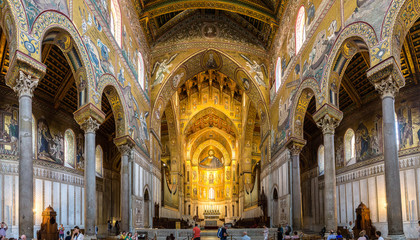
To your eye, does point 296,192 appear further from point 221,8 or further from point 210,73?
point 210,73

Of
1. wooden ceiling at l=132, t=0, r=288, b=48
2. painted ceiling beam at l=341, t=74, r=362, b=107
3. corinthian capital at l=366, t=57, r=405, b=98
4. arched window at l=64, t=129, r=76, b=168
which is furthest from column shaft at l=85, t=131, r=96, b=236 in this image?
painted ceiling beam at l=341, t=74, r=362, b=107

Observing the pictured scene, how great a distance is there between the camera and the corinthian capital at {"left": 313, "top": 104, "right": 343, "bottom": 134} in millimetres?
16281

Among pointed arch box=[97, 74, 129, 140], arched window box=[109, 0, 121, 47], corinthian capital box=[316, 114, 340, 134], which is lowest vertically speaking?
corinthian capital box=[316, 114, 340, 134]

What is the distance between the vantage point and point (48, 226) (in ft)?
65.7

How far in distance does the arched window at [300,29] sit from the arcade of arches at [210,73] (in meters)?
0.11

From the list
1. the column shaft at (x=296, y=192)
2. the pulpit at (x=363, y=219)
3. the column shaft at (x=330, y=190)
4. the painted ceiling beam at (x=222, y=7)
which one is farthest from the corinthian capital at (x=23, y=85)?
the pulpit at (x=363, y=219)

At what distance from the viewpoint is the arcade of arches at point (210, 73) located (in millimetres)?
12164

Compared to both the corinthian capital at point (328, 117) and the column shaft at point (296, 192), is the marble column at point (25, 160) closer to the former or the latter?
the corinthian capital at point (328, 117)

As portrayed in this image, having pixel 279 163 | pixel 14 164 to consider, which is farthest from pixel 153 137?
pixel 14 164

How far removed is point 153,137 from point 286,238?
15469mm

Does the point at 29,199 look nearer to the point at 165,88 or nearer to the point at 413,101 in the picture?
the point at 413,101

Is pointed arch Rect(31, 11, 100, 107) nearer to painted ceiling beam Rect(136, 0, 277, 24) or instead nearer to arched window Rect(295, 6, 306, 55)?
arched window Rect(295, 6, 306, 55)

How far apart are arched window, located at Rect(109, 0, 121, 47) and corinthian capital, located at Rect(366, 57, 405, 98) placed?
13.0 meters

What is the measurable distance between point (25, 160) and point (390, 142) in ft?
34.7
